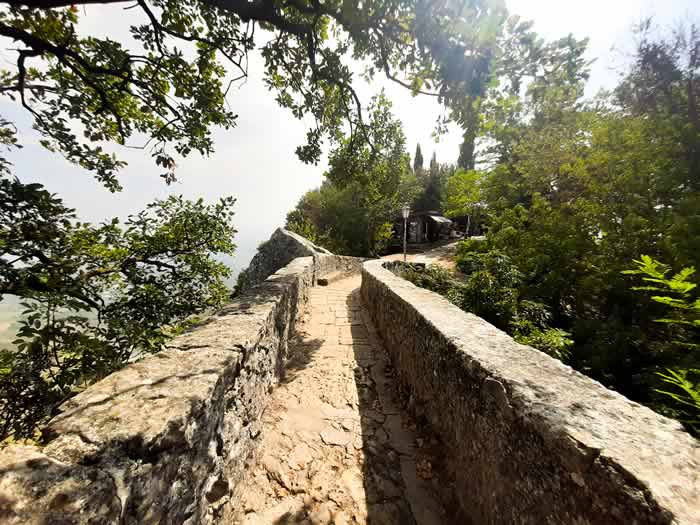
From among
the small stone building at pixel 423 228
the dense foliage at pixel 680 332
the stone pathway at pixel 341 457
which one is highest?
the small stone building at pixel 423 228

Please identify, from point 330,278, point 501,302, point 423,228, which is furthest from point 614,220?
point 423,228

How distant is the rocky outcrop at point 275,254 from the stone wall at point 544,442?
10103mm

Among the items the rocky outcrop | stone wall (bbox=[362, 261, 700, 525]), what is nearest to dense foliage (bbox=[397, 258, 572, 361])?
stone wall (bbox=[362, 261, 700, 525])

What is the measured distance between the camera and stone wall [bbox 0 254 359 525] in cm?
91

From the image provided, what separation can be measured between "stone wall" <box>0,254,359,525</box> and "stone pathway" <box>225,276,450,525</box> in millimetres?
330

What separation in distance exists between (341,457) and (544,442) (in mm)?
1937

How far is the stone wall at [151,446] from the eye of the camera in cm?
91

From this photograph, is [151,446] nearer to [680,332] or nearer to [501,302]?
[501,302]

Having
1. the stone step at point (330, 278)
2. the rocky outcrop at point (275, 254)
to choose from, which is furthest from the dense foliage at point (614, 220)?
the rocky outcrop at point (275, 254)

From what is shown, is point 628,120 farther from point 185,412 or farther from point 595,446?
point 185,412

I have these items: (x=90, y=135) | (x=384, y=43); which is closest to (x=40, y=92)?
(x=90, y=135)

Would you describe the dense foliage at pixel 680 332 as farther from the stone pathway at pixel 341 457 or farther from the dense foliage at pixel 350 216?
the dense foliage at pixel 350 216

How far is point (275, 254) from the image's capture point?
13703 millimetres

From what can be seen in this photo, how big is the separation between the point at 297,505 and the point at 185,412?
141cm
